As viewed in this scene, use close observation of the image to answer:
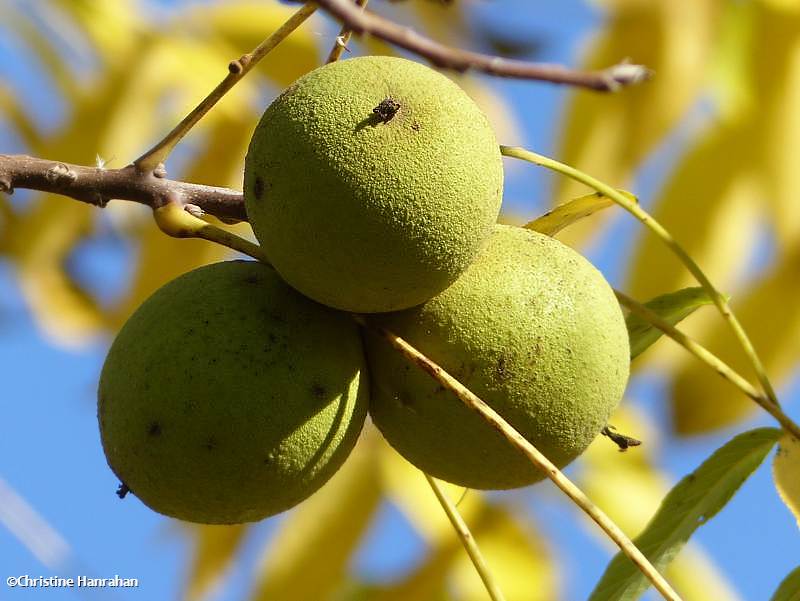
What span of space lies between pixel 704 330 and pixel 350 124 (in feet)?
5.59

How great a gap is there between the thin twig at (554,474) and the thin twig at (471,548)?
1.09 ft

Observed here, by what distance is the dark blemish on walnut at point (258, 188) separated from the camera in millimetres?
2074

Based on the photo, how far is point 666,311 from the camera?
8.43 feet

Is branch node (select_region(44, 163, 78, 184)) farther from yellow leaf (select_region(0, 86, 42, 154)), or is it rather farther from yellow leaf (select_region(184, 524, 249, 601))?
yellow leaf (select_region(0, 86, 42, 154))

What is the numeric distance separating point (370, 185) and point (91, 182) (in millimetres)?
570

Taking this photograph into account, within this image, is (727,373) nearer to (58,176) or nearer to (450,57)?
(450,57)

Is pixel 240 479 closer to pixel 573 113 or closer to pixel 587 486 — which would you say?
pixel 587 486

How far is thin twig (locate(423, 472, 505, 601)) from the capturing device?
2.27 meters

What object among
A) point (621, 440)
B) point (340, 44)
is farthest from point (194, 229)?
point (621, 440)

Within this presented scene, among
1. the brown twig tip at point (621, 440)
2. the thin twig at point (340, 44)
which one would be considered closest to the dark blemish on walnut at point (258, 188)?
the thin twig at point (340, 44)

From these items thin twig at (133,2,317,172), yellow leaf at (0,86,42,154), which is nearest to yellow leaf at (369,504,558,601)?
thin twig at (133,2,317,172)

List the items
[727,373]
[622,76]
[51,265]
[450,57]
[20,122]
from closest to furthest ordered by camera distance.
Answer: [450,57] → [622,76] → [727,373] → [51,265] → [20,122]

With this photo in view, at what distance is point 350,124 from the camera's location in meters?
2.03

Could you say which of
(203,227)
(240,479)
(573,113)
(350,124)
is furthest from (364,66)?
(573,113)
